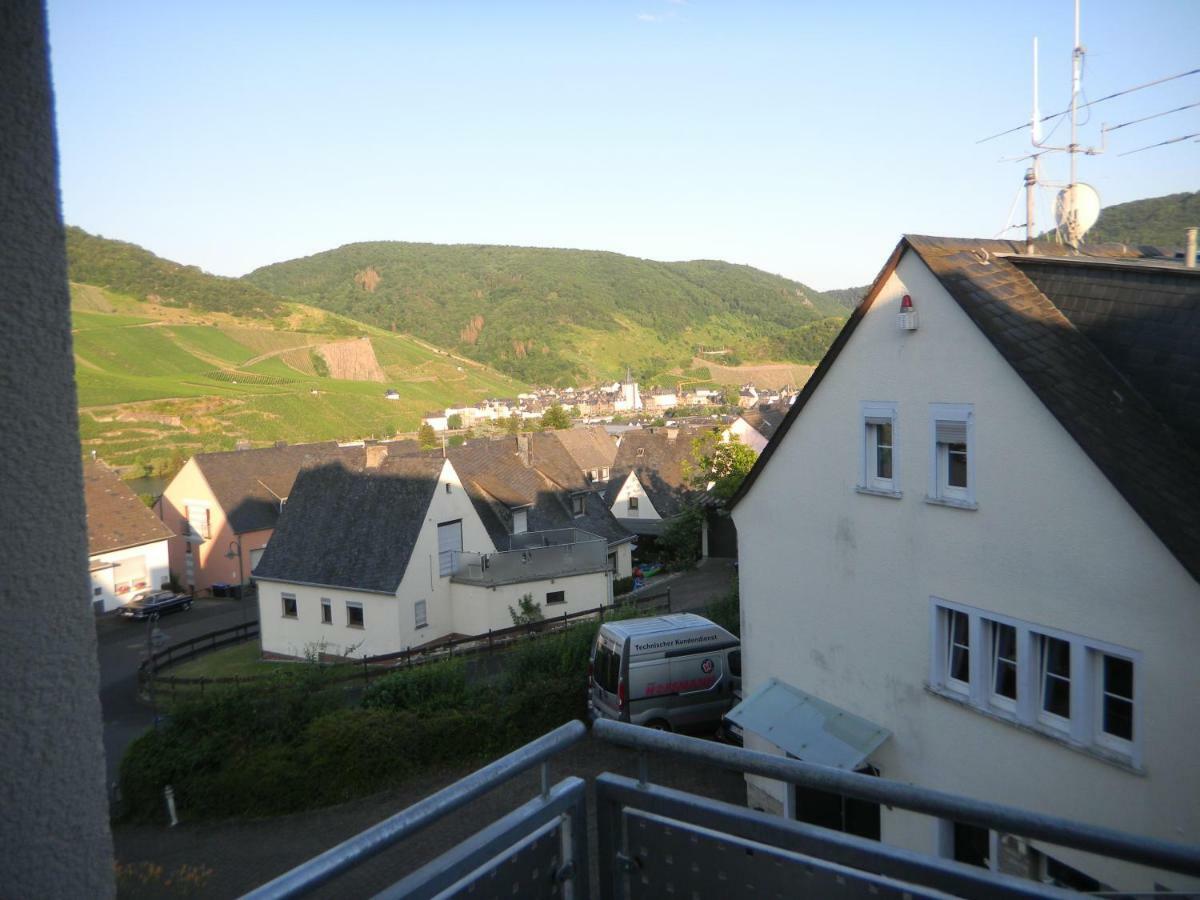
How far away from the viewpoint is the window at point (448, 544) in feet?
97.7

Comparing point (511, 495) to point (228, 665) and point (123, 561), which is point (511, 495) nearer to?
point (228, 665)

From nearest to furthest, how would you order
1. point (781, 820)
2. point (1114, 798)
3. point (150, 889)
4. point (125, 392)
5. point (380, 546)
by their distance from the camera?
point (781, 820) < point (1114, 798) < point (150, 889) < point (380, 546) < point (125, 392)

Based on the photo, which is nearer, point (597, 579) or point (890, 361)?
point (890, 361)

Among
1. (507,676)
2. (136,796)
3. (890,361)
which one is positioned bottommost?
(136,796)

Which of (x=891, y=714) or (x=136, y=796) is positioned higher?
(x=891, y=714)

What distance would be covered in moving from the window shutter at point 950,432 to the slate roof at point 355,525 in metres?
20.5

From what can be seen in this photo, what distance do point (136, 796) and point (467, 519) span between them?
48.5 ft

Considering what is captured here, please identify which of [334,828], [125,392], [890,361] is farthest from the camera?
[125,392]

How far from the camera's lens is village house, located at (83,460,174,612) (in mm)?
42062

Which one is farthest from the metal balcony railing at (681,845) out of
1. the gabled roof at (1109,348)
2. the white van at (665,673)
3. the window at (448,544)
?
the window at (448,544)

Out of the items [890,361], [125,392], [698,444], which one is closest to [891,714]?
[890,361]

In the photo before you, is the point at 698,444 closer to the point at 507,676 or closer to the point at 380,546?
the point at 380,546

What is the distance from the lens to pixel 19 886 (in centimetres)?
152

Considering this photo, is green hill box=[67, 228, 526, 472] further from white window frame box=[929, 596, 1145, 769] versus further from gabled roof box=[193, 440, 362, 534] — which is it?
white window frame box=[929, 596, 1145, 769]
